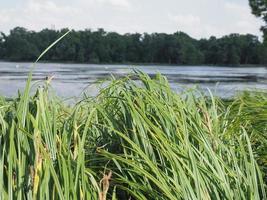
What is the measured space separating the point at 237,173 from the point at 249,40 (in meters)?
105

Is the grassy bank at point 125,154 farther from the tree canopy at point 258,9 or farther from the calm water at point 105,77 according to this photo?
the tree canopy at point 258,9

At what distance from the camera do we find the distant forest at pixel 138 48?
104 metres

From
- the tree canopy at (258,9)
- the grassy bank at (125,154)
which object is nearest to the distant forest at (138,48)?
the tree canopy at (258,9)

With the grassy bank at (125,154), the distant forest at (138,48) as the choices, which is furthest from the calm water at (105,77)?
the distant forest at (138,48)

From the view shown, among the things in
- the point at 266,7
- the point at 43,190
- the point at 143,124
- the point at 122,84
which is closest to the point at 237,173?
the point at 143,124

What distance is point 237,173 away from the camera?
2.11 m

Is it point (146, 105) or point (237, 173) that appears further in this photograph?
point (146, 105)

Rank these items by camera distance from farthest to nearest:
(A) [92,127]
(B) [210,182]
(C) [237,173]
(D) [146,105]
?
1. (A) [92,127]
2. (D) [146,105]
3. (C) [237,173]
4. (B) [210,182]

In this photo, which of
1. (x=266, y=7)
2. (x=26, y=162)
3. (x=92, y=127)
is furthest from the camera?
(x=266, y=7)

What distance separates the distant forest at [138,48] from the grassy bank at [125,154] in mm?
99216

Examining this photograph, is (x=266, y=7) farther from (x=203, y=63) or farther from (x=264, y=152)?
(x=203, y=63)

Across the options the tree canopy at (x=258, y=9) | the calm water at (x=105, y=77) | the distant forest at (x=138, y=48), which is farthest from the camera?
the distant forest at (x=138, y=48)

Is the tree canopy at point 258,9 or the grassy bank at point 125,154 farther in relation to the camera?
the tree canopy at point 258,9

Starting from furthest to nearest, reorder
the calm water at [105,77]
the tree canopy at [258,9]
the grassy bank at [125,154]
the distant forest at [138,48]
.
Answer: the distant forest at [138,48] → the tree canopy at [258,9] → the calm water at [105,77] → the grassy bank at [125,154]
